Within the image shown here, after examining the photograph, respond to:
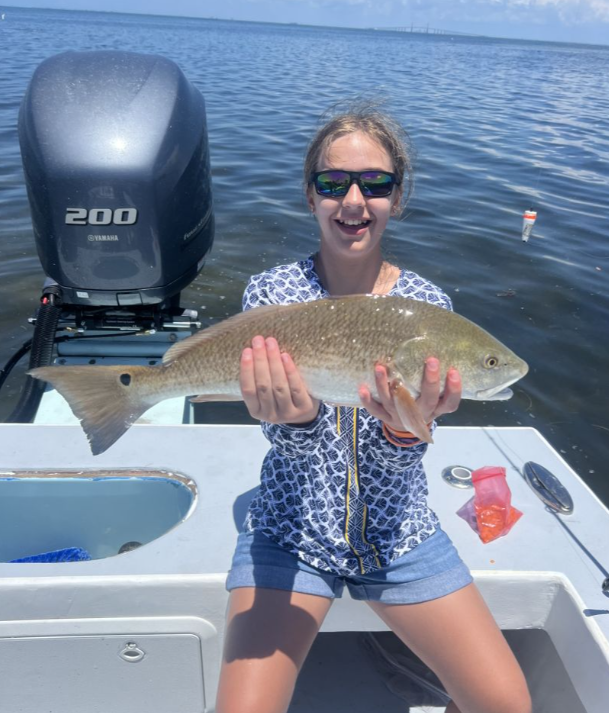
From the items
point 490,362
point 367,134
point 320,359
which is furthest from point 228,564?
point 367,134

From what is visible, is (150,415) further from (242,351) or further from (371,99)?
(371,99)

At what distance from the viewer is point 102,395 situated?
2316 mm

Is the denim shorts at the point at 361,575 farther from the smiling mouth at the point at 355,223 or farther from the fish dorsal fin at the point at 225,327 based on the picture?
the smiling mouth at the point at 355,223

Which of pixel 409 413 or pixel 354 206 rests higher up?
pixel 354 206

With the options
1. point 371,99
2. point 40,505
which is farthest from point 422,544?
point 371,99

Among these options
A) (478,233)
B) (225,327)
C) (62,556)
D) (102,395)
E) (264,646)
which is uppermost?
(225,327)

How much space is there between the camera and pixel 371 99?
3.31 meters

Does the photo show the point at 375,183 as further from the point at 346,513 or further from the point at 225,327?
the point at 346,513

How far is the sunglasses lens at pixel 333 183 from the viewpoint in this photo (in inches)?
105

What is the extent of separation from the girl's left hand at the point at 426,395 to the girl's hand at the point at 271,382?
241 mm

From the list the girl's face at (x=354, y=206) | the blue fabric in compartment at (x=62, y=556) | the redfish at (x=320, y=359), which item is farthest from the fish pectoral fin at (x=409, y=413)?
the blue fabric in compartment at (x=62, y=556)

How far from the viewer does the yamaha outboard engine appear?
375 cm

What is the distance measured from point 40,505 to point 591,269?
8092 mm

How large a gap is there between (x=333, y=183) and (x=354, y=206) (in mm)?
143
